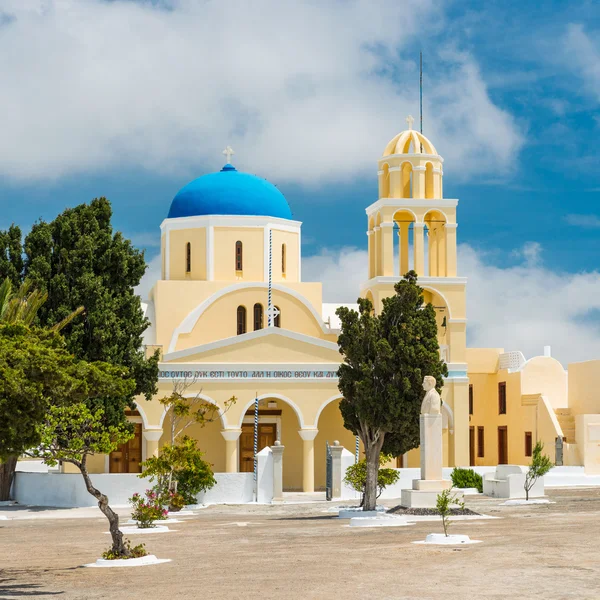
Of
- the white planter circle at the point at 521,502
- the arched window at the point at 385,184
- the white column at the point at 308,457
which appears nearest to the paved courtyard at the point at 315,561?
the white planter circle at the point at 521,502

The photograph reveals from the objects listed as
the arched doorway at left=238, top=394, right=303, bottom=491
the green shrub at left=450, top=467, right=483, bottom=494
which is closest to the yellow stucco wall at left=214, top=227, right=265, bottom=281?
the arched doorway at left=238, top=394, right=303, bottom=491

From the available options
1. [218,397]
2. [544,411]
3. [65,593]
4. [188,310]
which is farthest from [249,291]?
[65,593]

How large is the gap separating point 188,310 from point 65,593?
2498 centimetres

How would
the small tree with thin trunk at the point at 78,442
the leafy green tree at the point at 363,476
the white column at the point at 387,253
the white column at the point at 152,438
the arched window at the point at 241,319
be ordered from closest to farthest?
the small tree with thin trunk at the point at 78,442 < the leafy green tree at the point at 363,476 < the white column at the point at 152,438 < the white column at the point at 387,253 < the arched window at the point at 241,319

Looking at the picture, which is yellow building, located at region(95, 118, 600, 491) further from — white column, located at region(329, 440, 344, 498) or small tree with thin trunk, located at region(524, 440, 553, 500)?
small tree with thin trunk, located at region(524, 440, 553, 500)

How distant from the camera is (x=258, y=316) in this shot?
38.5 m

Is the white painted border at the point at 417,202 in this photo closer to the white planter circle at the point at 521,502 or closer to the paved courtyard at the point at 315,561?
the white planter circle at the point at 521,502

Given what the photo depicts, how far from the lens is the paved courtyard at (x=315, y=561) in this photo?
14.0m

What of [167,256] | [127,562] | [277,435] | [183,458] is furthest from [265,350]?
[127,562]

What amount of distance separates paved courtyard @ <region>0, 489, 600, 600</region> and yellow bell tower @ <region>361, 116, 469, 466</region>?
12.2 metres

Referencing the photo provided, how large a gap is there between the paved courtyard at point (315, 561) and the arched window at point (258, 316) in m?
13.3

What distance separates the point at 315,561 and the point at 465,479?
55.5 feet

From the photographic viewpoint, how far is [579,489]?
34.1 meters

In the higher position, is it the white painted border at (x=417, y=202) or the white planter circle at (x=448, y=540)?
the white painted border at (x=417, y=202)
